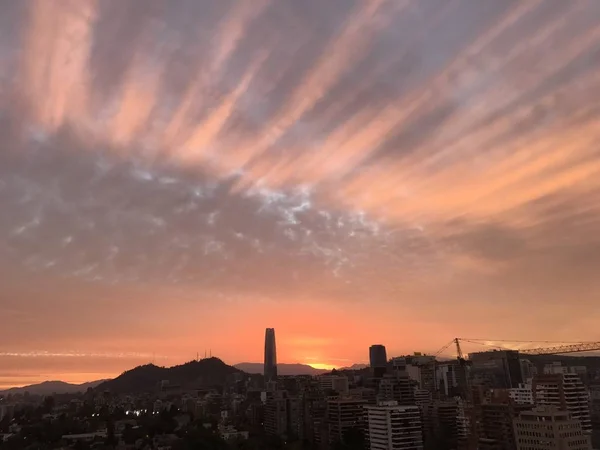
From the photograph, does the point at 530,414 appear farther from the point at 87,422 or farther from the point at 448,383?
the point at 448,383

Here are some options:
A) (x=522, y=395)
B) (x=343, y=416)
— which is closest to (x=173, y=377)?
(x=343, y=416)

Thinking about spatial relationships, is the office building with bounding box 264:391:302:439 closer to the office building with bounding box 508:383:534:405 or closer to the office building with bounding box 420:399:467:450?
the office building with bounding box 420:399:467:450

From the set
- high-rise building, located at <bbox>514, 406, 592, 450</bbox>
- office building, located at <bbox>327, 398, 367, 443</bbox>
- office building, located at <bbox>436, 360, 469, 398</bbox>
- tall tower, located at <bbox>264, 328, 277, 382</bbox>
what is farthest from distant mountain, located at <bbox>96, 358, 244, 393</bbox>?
high-rise building, located at <bbox>514, 406, 592, 450</bbox>

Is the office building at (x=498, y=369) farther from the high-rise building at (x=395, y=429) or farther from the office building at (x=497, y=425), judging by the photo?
the high-rise building at (x=395, y=429)

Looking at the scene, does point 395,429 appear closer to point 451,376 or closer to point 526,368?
point 451,376

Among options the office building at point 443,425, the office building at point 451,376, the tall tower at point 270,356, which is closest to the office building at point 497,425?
the office building at point 443,425
